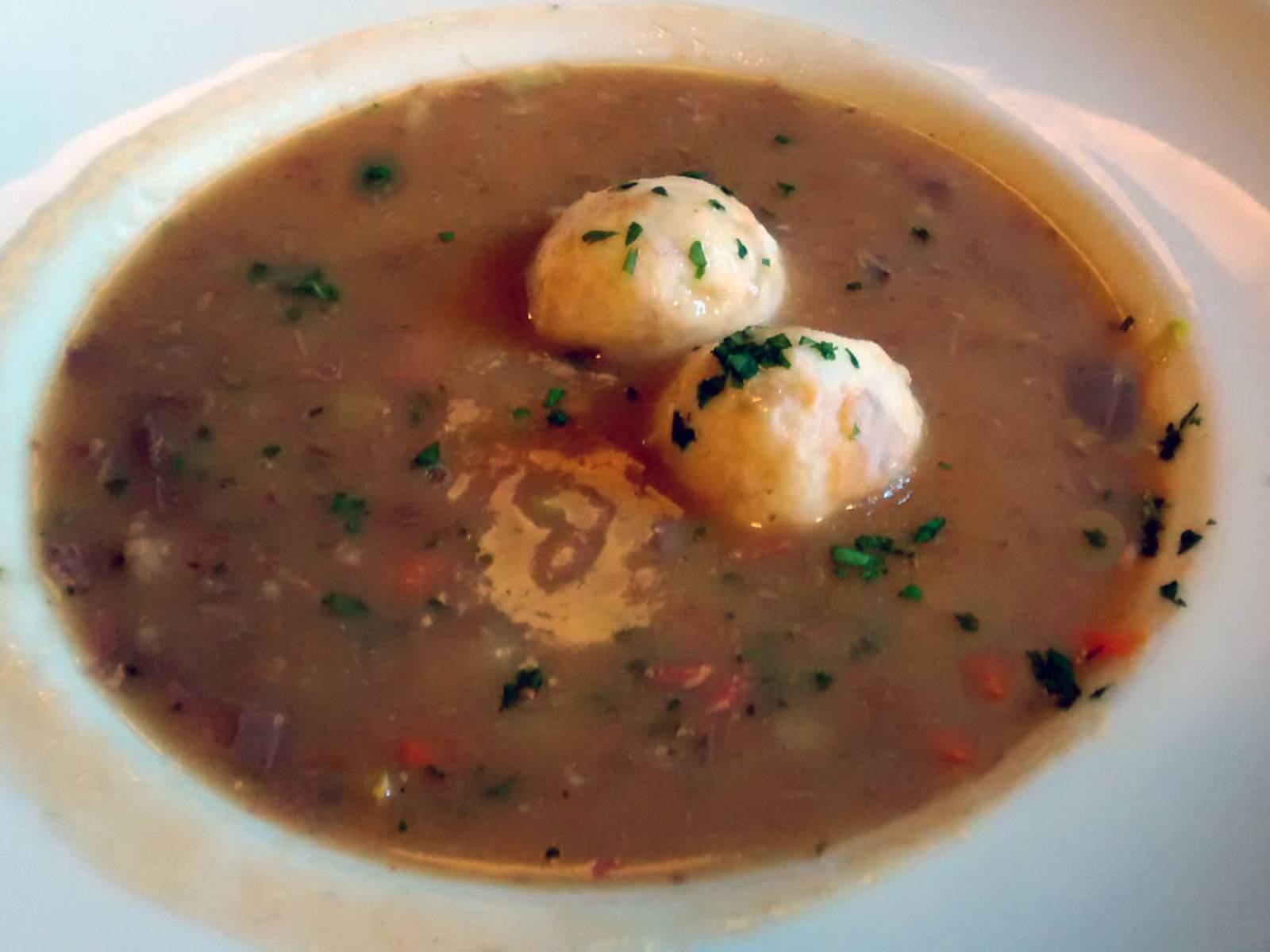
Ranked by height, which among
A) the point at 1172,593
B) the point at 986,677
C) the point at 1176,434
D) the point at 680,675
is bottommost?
the point at 680,675

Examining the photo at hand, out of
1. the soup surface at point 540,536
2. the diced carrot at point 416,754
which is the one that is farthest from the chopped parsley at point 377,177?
the diced carrot at point 416,754

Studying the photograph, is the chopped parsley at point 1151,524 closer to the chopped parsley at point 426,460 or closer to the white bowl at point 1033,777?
the white bowl at point 1033,777

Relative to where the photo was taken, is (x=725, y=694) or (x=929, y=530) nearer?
(x=725, y=694)

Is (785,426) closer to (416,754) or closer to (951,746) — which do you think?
(951,746)

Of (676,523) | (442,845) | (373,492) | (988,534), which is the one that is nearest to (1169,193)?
(988,534)

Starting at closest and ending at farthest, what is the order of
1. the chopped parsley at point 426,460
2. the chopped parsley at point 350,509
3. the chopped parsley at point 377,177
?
the chopped parsley at point 350,509
the chopped parsley at point 426,460
the chopped parsley at point 377,177

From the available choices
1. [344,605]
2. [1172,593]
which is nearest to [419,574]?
[344,605]

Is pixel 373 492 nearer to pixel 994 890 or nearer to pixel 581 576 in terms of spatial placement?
pixel 581 576
